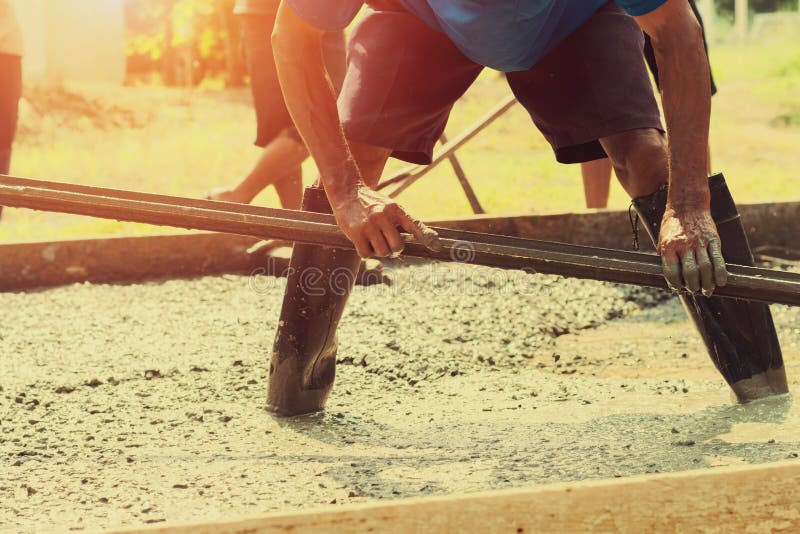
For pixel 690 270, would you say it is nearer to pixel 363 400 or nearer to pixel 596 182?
pixel 363 400

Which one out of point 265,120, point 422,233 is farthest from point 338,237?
point 265,120

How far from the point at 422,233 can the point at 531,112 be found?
0.61 metres

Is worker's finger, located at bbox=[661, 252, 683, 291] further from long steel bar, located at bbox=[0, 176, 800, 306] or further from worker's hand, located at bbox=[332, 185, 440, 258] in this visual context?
worker's hand, located at bbox=[332, 185, 440, 258]

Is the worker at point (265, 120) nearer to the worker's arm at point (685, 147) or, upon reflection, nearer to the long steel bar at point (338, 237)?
the long steel bar at point (338, 237)

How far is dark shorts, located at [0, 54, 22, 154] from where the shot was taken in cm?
429

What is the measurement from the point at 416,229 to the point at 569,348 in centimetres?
143

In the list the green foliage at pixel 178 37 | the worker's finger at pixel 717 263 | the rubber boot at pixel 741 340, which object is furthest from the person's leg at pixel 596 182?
the green foliage at pixel 178 37

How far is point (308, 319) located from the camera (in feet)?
8.86

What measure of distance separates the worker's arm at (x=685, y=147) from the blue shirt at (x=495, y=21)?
3.8 inches

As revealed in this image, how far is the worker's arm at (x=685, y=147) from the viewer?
7.07 feet

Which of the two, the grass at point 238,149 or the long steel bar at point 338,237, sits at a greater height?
the long steel bar at point 338,237

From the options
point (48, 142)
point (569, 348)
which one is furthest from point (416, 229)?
point (48, 142)

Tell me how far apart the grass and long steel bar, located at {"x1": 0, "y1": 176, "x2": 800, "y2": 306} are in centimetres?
231

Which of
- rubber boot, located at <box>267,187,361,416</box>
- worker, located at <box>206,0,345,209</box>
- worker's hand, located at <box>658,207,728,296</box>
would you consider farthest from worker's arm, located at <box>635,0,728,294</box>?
worker, located at <box>206,0,345,209</box>
